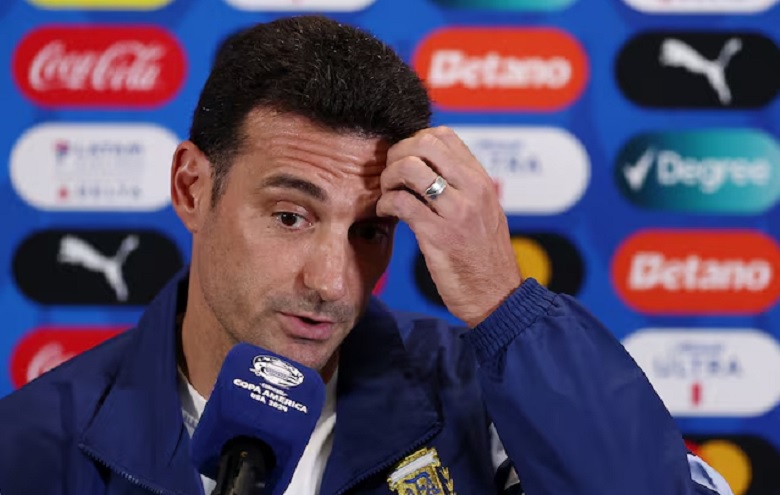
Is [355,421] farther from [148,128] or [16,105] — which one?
[16,105]

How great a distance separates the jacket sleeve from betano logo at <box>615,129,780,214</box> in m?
0.74

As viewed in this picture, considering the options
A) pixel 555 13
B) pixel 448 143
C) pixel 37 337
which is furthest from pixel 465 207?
pixel 37 337

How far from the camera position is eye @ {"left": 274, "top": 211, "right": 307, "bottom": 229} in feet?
3.71

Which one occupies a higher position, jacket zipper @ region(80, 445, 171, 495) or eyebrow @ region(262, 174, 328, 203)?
eyebrow @ region(262, 174, 328, 203)

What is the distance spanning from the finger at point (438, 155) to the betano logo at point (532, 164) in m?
0.66

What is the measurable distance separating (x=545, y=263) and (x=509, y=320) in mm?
718

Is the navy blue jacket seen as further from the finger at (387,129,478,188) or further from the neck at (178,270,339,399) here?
the finger at (387,129,478,188)

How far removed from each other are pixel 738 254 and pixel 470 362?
Result: 2.35ft

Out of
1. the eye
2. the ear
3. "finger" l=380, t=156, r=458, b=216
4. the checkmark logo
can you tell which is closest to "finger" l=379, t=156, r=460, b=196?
"finger" l=380, t=156, r=458, b=216

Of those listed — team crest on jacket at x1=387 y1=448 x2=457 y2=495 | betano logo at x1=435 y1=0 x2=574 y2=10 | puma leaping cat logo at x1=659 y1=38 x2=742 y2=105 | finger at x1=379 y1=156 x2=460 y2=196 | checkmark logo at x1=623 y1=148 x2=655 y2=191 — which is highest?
betano logo at x1=435 y1=0 x2=574 y2=10

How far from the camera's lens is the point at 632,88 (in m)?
1.80

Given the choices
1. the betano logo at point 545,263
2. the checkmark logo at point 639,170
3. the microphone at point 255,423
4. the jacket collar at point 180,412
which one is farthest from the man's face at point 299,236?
the checkmark logo at point 639,170

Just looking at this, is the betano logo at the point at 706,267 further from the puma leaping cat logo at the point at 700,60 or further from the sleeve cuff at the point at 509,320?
the sleeve cuff at the point at 509,320

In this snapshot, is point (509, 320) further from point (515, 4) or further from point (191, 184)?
point (515, 4)
